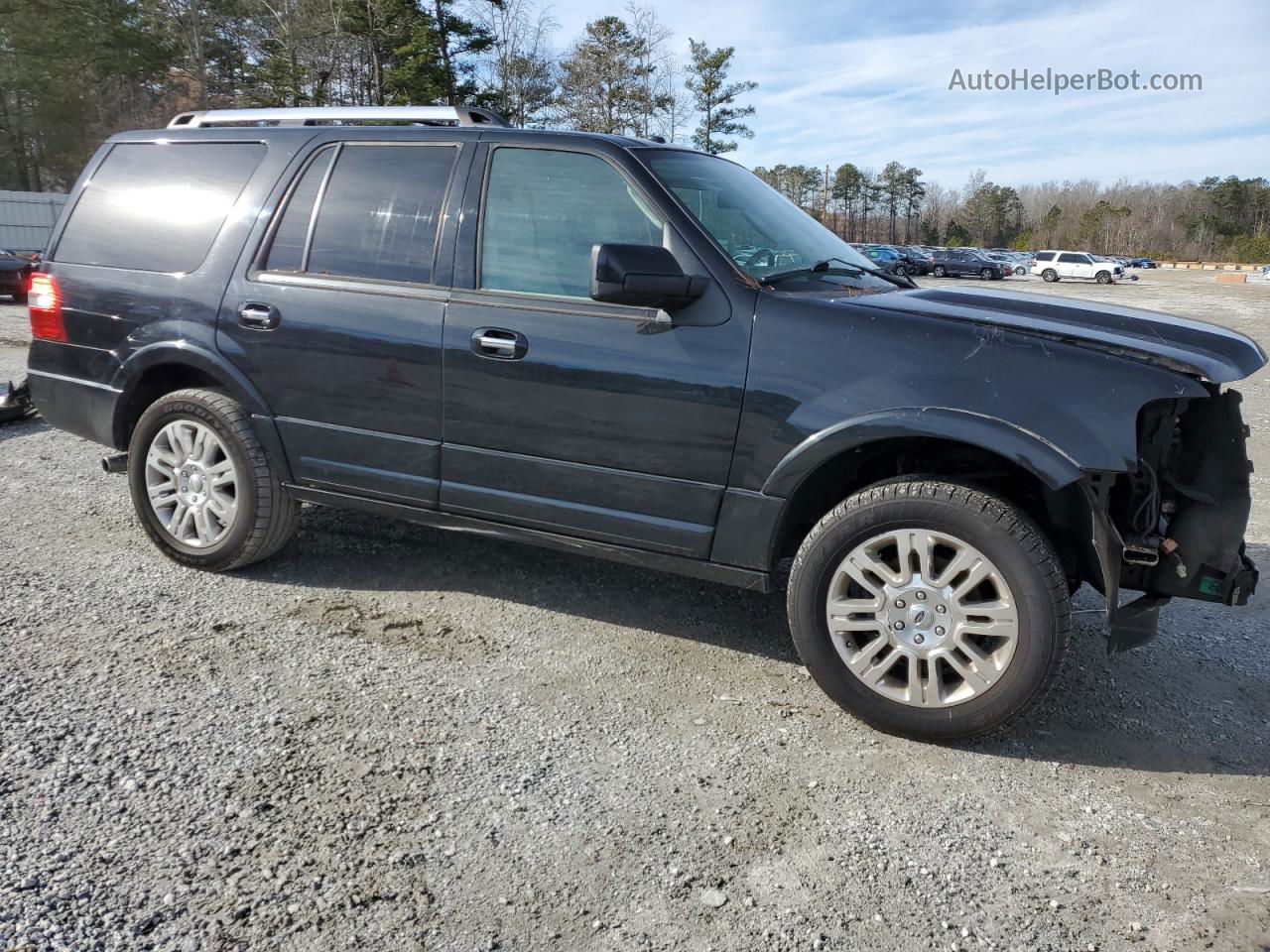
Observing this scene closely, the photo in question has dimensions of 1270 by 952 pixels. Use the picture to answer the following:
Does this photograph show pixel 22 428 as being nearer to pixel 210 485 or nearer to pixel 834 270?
pixel 210 485

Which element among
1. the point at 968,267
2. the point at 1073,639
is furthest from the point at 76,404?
the point at 968,267

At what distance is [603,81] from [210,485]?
37212 mm

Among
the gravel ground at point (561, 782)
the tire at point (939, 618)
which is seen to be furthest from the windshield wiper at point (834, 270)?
the gravel ground at point (561, 782)

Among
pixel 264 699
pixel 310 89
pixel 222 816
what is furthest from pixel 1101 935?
pixel 310 89

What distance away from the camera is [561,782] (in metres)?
2.84

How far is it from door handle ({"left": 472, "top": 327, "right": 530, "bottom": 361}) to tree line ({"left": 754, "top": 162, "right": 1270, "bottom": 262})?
81733 millimetres

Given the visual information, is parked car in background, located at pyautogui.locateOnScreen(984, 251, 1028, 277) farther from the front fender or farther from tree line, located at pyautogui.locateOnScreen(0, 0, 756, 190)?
→ the front fender

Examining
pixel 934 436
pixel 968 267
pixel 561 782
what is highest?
pixel 968 267

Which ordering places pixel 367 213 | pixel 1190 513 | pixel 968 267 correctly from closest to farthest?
1. pixel 1190 513
2. pixel 367 213
3. pixel 968 267

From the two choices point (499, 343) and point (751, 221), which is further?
point (751, 221)

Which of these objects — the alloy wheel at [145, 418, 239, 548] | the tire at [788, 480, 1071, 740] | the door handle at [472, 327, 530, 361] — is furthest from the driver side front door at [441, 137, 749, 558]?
the alloy wheel at [145, 418, 239, 548]

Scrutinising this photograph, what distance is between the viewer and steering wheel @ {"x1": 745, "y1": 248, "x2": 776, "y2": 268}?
11.4 feet

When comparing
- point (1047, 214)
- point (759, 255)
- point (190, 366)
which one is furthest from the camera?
point (1047, 214)

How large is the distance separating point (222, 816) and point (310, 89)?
35870mm
